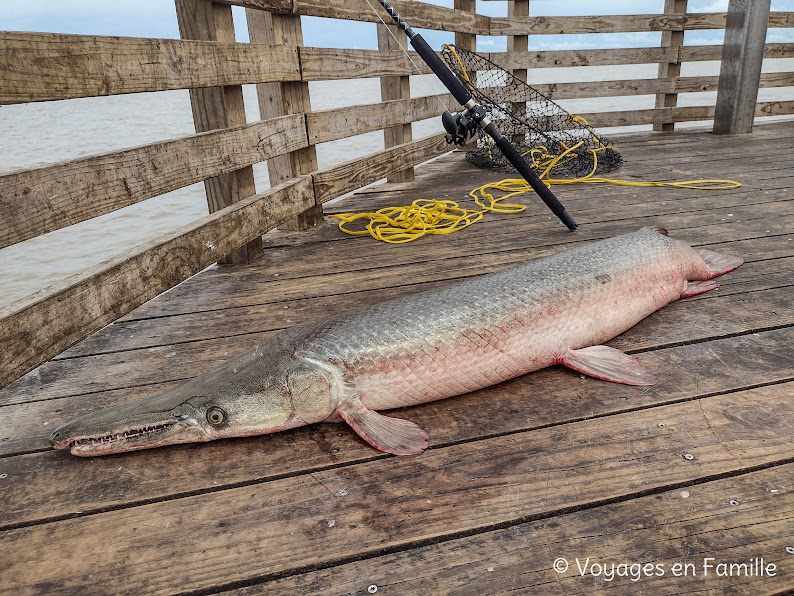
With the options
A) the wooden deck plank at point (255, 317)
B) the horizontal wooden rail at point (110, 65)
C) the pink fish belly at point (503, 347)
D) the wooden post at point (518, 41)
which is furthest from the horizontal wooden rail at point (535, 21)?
the pink fish belly at point (503, 347)

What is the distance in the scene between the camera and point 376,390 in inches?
76.6

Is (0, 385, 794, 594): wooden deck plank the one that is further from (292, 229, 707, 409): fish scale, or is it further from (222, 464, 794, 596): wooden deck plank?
(292, 229, 707, 409): fish scale

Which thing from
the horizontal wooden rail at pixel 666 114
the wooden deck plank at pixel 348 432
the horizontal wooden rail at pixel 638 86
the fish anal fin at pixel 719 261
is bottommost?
the wooden deck plank at pixel 348 432

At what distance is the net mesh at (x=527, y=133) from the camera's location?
18.7 ft

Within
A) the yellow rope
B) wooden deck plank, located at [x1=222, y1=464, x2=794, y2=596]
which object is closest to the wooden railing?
the yellow rope

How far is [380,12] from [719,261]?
340cm

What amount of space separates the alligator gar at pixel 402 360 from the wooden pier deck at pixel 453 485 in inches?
3.0

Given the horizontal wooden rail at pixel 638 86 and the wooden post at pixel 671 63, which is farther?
the wooden post at pixel 671 63

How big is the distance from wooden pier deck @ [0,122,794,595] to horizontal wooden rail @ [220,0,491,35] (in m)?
2.16

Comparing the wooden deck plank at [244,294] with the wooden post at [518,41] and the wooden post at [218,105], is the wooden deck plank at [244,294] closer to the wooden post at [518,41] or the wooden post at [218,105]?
the wooden post at [218,105]

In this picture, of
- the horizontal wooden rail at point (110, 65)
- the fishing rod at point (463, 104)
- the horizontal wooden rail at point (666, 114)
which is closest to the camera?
the horizontal wooden rail at point (110, 65)

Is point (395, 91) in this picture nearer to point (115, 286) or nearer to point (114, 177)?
point (114, 177)

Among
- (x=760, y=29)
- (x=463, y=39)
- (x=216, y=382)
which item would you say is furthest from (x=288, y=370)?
(x=760, y=29)

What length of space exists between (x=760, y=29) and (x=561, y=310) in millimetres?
7240
